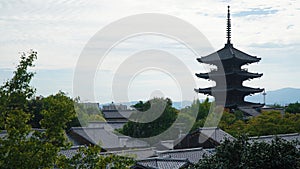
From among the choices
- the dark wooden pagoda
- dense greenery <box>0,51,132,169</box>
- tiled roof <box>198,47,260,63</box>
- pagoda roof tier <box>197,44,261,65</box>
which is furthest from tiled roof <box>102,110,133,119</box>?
dense greenery <box>0,51,132,169</box>

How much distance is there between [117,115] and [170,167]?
1551 inches

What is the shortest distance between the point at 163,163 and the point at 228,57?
1249 inches

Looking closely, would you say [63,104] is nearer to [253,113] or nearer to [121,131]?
[121,131]

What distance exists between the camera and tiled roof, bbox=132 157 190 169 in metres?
18.7

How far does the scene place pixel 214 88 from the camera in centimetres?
5019

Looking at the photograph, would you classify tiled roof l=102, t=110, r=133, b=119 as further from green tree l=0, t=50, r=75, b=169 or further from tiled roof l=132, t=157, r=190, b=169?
green tree l=0, t=50, r=75, b=169

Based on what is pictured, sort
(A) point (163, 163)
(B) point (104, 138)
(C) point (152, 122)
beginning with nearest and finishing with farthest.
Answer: (A) point (163, 163), (B) point (104, 138), (C) point (152, 122)

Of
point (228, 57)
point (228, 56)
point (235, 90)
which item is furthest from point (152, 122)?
point (228, 56)

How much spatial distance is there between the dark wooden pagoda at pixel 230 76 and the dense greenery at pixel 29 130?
4176cm

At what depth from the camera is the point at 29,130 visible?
7.49m

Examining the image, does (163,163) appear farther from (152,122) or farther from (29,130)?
(152,122)

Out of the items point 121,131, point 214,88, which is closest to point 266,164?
point 121,131

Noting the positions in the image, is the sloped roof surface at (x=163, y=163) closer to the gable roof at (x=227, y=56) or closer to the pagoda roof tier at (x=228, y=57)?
the pagoda roof tier at (x=228, y=57)

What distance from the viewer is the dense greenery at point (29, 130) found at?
7.08 m
